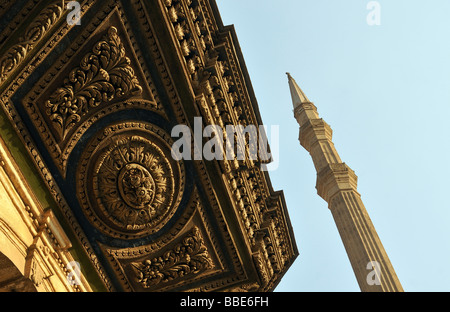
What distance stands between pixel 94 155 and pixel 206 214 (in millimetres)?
1531

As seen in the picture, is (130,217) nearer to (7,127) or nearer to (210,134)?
(210,134)

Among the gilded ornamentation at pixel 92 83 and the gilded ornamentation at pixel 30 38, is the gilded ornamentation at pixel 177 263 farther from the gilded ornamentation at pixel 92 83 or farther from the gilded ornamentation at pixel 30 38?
the gilded ornamentation at pixel 30 38

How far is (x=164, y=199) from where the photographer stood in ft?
17.4

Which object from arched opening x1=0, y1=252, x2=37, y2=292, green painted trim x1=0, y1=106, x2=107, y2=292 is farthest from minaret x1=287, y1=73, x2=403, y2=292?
arched opening x1=0, y1=252, x2=37, y2=292

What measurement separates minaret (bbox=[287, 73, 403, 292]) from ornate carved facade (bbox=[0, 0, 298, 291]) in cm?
758

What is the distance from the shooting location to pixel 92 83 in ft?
14.9

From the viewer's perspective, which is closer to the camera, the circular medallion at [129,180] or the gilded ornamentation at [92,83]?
the gilded ornamentation at [92,83]

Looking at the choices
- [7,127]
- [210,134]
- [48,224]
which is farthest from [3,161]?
[210,134]

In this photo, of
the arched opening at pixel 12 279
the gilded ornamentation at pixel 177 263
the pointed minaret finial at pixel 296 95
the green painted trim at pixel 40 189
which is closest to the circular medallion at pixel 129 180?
the green painted trim at pixel 40 189

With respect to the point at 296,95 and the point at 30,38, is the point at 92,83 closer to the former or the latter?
the point at 30,38

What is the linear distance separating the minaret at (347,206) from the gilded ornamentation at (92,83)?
402 inches

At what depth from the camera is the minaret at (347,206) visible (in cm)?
1274
